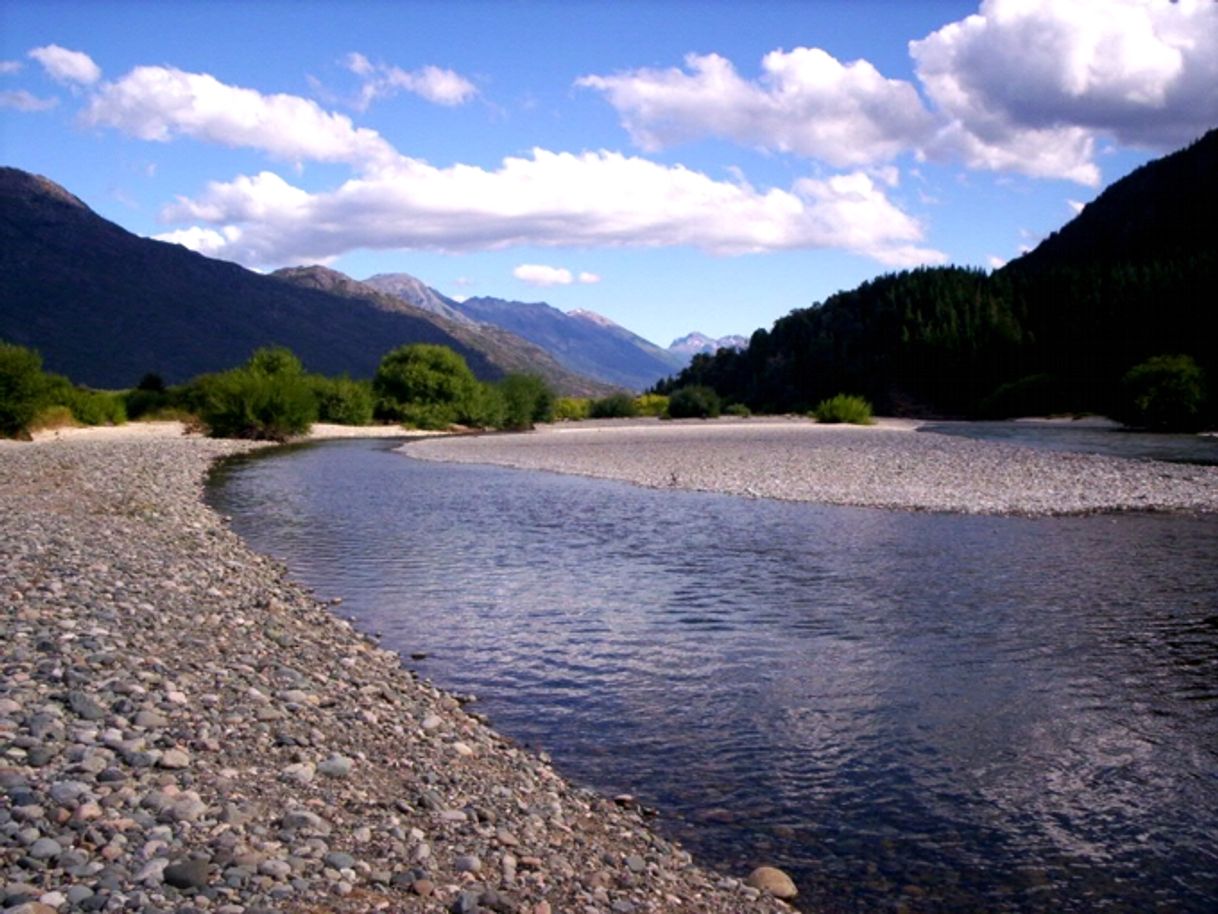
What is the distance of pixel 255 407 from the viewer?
181 feet

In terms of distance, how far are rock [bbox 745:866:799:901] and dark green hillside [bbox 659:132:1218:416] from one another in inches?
3023

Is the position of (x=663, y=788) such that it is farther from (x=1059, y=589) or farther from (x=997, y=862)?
(x=1059, y=589)

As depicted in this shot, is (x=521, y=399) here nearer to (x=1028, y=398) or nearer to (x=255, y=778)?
(x=1028, y=398)

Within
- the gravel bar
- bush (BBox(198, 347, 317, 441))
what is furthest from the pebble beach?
bush (BBox(198, 347, 317, 441))

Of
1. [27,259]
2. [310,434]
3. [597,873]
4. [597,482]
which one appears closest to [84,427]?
[310,434]

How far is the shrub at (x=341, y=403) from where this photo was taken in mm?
70250

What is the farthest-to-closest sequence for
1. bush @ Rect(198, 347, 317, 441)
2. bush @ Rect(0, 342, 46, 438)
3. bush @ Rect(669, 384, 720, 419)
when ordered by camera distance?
1. bush @ Rect(669, 384, 720, 419)
2. bush @ Rect(198, 347, 317, 441)
3. bush @ Rect(0, 342, 46, 438)

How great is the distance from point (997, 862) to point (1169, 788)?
1.98 metres

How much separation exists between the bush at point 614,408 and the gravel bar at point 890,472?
46.1 m

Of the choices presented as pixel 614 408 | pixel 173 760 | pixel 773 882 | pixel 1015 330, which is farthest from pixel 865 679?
pixel 1015 330

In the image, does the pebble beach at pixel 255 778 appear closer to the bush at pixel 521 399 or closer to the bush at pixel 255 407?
the bush at pixel 255 407

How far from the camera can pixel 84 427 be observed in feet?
192

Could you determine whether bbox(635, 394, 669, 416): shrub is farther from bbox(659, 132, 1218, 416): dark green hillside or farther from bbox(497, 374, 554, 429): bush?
bbox(497, 374, 554, 429): bush

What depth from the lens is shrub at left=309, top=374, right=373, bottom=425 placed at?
70.2 m
